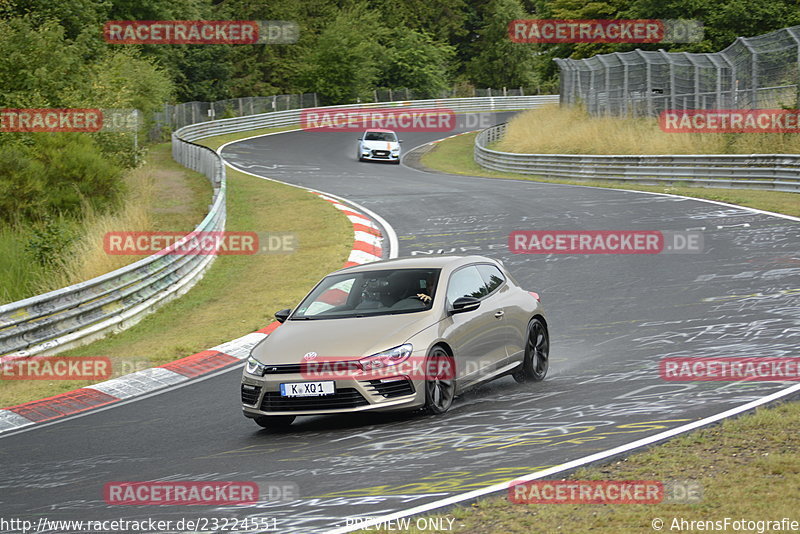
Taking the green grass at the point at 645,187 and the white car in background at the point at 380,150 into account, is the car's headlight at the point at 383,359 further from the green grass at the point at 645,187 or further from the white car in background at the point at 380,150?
the white car in background at the point at 380,150

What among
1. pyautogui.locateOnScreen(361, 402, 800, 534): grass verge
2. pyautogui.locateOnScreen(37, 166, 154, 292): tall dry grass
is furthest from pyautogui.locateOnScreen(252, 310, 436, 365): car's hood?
pyautogui.locateOnScreen(37, 166, 154, 292): tall dry grass

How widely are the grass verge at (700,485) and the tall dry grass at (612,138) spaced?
23.9m

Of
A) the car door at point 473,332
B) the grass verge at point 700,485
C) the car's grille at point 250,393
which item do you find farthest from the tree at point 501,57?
the grass verge at point 700,485

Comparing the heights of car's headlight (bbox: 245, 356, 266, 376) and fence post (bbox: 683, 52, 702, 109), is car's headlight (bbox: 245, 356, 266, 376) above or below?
below

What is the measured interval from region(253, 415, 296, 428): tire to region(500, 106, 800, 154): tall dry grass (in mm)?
23240

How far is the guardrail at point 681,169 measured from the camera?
1029 inches

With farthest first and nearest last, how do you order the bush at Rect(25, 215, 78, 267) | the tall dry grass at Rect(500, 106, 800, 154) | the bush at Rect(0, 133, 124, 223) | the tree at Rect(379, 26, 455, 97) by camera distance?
the tree at Rect(379, 26, 455, 97), the tall dry grass at Rect(500, 106, 800, 154), the bush at Rect(0, 133, 124, 223), the bush at Rect(25, 215, 78, 267)

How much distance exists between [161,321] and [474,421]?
27.6 feet

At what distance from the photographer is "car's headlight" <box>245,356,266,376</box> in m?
9.27

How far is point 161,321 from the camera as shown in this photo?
16172 mm

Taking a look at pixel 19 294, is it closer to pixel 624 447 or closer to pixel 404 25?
pixel 624 447

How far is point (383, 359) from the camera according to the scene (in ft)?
29.6

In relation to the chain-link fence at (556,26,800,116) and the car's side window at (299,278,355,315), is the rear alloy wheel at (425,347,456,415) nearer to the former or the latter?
the car's side window at (299,278,355,315)

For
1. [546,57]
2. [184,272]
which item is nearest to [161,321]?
[184,272]
